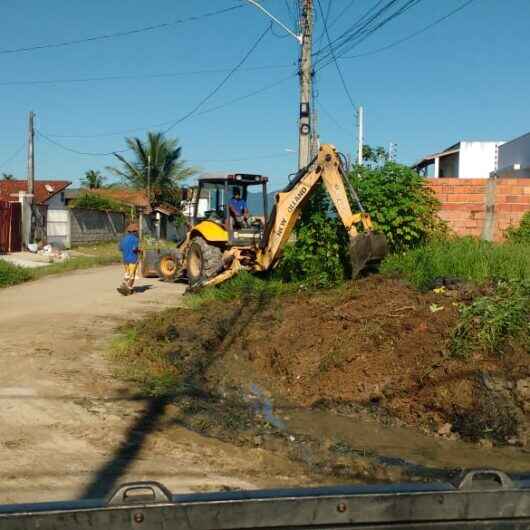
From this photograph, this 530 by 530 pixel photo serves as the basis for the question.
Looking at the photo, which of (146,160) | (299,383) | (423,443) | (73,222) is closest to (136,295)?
(299,383)

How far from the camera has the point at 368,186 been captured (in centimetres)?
1292

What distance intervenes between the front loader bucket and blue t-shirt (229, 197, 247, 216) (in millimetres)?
4416

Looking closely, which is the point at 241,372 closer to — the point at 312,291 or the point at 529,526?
the point at 312,291

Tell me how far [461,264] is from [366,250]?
1515 millimetres

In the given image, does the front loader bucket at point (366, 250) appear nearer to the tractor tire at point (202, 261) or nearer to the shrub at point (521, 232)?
the shrub at point (521, 232)

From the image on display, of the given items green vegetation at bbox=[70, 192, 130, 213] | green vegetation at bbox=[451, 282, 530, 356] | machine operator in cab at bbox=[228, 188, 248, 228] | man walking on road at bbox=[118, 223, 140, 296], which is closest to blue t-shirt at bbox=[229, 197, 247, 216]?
machine operator in cab at bbox=[228, 188, 248, 228]

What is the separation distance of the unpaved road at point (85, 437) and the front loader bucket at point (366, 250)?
4.09 meters

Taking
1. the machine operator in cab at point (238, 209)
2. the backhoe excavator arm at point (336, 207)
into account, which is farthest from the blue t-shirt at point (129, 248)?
the backhoe excavator arm at point (336, 207)

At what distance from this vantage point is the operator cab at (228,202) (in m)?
14.7

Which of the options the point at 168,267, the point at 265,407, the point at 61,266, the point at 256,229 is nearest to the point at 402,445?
the point at 265,407

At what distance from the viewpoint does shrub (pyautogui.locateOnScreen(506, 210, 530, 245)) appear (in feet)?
43.3

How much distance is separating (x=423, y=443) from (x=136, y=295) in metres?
9.89

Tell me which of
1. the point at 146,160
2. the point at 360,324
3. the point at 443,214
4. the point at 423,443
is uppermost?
the point at 146,160

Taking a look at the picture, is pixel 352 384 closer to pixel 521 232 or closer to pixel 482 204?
pixel 521 232
